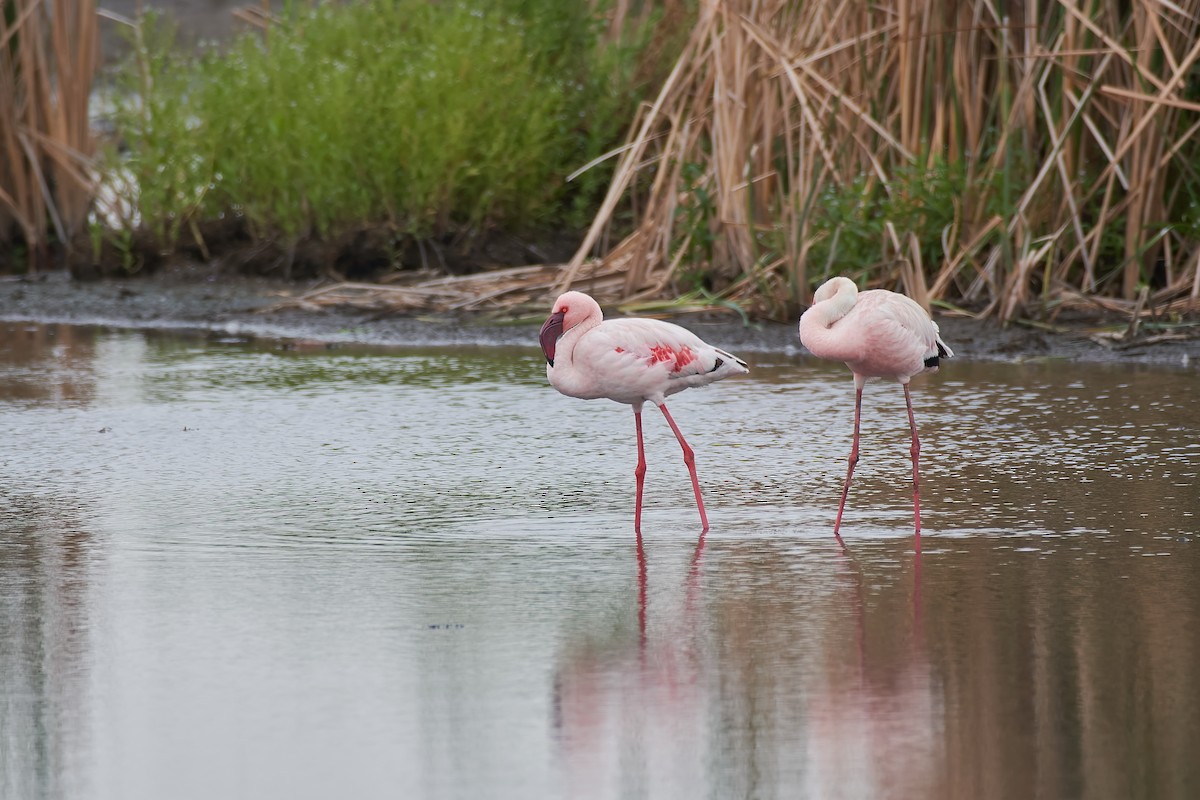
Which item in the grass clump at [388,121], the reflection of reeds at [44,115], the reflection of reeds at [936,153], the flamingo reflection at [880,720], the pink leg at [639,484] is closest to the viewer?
the flamingo reflection at [880,720]

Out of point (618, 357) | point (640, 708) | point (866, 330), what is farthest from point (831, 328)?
point (640, 708)

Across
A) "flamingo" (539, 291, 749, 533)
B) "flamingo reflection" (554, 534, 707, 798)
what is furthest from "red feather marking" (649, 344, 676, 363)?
"flamingo reflection" (554, 534, 707, 798)

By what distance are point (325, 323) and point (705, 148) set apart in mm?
2498

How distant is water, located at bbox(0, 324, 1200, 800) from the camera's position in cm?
366

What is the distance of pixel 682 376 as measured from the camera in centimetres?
618

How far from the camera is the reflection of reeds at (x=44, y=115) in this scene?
12.5 metres

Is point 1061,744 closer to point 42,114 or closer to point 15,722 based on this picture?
point 15,722

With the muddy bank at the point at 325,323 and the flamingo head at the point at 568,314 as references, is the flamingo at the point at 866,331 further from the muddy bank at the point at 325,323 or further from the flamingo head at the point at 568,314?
the muddy bank at the point at 325,323

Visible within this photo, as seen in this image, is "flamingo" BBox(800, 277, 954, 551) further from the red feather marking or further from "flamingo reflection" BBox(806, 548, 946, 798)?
"flamingo reflection" BBox(806, 548, 946, 798)

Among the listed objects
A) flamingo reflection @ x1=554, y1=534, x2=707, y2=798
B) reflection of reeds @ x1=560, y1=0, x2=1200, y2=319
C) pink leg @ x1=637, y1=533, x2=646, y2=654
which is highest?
reflection of reeds @ x1=560, y1=0, x2=1200, y2=319

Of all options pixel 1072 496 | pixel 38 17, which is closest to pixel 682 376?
pixel 1072 496

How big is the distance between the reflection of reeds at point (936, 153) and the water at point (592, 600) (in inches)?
65.2

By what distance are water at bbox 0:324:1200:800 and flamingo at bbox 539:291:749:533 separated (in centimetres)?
38

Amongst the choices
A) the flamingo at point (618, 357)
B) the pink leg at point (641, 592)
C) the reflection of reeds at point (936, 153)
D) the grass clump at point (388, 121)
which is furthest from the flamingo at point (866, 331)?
the grass clump at point (388, 121)
